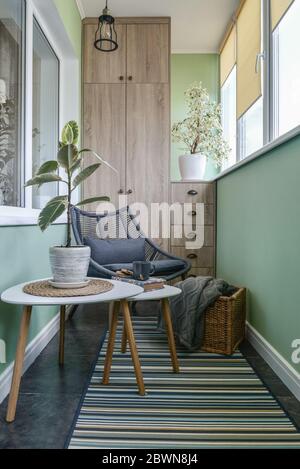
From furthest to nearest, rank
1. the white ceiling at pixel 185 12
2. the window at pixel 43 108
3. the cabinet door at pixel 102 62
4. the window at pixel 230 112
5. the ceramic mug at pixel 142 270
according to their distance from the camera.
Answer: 1. the window at pixel 230 112
2. the cabinet door at pixel 102 62
3. the white ceiling at pixel 185 12
4. the window at pixel 43 108
5. the ceramic mug at pixel 142 270

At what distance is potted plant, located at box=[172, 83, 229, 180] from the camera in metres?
3.59

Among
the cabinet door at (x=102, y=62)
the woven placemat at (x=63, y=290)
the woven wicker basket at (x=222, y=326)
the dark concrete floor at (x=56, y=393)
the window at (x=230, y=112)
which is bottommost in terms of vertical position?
the dark concrete floor at (x=56, y=393)

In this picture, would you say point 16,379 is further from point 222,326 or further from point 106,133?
point 106,133

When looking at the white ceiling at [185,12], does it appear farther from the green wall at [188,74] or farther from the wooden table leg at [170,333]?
the wooden table leg at [170,333]

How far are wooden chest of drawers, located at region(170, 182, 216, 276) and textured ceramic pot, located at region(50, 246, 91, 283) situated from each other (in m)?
1.96

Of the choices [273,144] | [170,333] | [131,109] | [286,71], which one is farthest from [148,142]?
[170,333]

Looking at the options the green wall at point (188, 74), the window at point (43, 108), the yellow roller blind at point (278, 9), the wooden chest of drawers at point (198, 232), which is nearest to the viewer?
the yellow roller blind at point (278, 9)

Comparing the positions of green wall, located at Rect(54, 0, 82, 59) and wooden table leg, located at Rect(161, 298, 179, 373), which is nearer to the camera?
wooden table leg, located at Rect(161, 298, 179, 373)

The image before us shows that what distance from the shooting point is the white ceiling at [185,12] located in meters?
3.43

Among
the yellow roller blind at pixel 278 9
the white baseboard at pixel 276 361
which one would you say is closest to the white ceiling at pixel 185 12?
the yellow roller blind at pixel 278 9

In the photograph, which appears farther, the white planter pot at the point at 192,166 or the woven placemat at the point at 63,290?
the white planter pot at the point at 192,166

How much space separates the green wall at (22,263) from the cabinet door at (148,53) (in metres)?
0.92

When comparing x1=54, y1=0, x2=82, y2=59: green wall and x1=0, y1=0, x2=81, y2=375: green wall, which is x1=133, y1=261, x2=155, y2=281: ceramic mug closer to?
x1=0, y1=0, x2=81, y2=375: green wall

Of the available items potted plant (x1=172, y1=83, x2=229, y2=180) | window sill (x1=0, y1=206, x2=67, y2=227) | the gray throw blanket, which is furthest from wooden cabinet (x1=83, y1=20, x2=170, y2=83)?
the gray throw blanket
